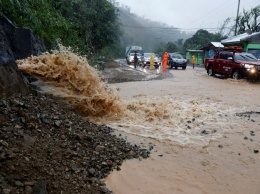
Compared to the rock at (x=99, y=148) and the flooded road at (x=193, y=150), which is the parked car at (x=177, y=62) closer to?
the flooded road at (x=193, y=150)

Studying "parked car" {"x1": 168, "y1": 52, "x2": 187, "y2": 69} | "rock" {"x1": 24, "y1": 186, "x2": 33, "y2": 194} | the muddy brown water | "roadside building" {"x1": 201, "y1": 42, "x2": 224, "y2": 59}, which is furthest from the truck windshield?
"roadside building" {"x1": 201, "y1": 42, "x2": 224, "y2": 59}

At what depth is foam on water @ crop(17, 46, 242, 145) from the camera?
5.88 m

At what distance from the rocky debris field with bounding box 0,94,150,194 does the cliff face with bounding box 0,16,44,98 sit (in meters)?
0.24

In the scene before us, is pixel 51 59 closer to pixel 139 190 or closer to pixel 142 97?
pixel 142 97

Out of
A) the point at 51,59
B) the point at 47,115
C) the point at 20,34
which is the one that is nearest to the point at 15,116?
the point at 47,115

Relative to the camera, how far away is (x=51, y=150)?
145 inches

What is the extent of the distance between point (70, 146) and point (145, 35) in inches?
3652

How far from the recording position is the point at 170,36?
122m

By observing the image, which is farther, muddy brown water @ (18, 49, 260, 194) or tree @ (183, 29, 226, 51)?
tree @ (183, 29, 226, 51)

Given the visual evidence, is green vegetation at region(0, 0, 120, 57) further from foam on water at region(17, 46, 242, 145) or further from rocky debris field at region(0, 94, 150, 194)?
rocky debris field at region(0, 94, 150, 194)

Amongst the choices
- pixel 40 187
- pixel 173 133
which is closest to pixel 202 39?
pixel 173 133

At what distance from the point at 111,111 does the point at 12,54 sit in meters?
2.84

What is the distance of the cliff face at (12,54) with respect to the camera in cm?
486

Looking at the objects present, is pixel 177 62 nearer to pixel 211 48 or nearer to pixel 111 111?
pixel 211 48
